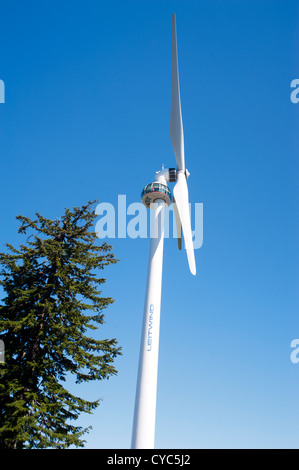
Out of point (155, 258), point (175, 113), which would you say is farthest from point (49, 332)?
point (175, 113)

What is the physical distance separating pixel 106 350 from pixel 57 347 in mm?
3757

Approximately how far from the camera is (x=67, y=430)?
64.2ft

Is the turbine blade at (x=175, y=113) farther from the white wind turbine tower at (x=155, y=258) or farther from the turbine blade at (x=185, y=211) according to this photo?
the turbine blade at (x=185, y=211)

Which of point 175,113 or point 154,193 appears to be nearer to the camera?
point 175,113

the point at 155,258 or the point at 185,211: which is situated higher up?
the point at 185,211

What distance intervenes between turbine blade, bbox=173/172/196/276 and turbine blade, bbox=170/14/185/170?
184 cm

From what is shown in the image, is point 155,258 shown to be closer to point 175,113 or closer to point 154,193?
point 154,193

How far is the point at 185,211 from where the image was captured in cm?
2619

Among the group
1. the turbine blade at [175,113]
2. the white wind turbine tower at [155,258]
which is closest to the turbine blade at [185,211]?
the white wind turbine tower at [155,258]

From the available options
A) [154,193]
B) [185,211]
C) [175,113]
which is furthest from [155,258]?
[175,113]

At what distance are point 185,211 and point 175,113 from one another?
8357 mm

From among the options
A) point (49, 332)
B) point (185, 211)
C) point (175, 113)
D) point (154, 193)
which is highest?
point (175, 113)

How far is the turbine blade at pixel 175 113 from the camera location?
2241cm

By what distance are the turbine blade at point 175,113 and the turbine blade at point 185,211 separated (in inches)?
72.6
